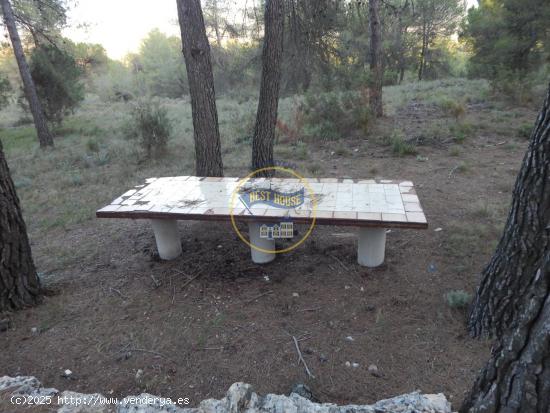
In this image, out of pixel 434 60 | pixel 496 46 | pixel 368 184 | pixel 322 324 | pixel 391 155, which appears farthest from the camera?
pixel 434 60

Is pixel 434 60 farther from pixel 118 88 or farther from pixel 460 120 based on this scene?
pixel 118 88

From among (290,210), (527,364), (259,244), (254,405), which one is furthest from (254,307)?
(527,364)

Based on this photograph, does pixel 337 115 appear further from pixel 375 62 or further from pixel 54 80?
pixel 54 80

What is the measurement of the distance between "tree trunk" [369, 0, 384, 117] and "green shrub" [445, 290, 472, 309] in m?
5.64

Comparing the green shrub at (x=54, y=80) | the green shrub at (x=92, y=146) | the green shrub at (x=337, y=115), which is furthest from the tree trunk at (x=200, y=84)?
the green shrub at (x=54, y=80)

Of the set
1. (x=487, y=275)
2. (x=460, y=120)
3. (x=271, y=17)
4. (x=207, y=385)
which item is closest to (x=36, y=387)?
(x=207, y=385)

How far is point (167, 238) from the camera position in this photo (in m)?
3.32

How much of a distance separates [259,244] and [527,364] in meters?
2.38

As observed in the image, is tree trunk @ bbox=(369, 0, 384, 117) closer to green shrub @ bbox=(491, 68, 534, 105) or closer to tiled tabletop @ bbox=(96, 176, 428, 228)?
green shrub @ bbox=(491, 68, 534, 105)

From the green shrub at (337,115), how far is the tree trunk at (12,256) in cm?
573

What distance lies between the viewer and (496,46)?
9219 mm

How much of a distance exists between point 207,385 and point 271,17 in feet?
12.6

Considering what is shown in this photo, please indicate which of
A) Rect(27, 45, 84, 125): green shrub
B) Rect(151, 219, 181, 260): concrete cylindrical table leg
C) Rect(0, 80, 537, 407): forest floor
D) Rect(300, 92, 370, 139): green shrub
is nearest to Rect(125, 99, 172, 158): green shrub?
Rect(0, 80, 537, 407): forest floor

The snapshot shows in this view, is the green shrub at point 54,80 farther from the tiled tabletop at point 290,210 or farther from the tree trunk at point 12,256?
the tree trunk at point 12,256
